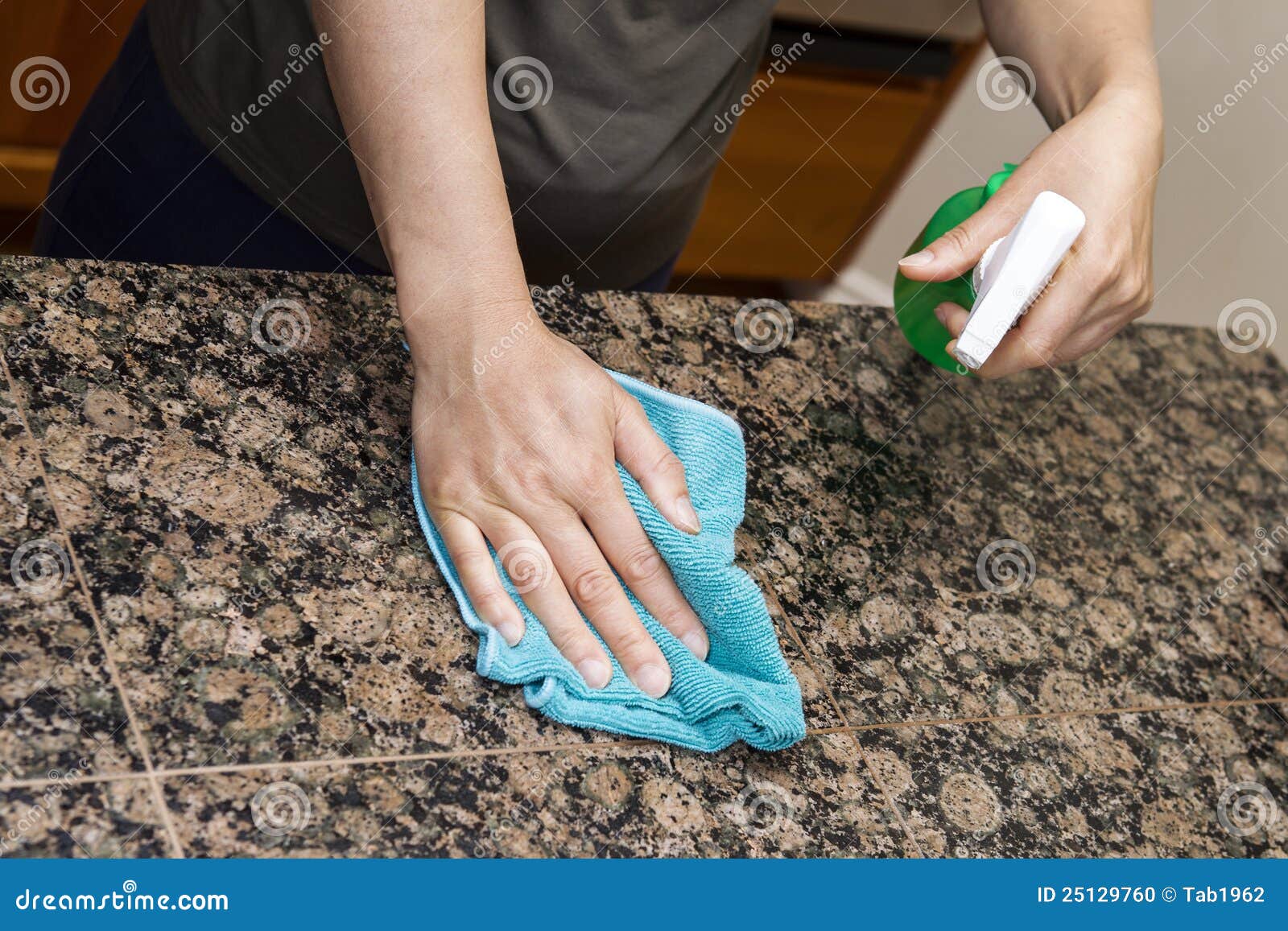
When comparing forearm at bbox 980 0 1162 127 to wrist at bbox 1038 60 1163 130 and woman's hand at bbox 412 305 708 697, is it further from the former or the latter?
woman's hand at bbox 412 305 708 697

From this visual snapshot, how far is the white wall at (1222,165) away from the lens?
1.93 metres

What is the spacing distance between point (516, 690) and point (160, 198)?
0.57 m

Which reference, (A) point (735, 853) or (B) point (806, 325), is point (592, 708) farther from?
(B) point (806, 325)

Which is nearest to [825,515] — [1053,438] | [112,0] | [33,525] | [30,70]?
[1053,438]

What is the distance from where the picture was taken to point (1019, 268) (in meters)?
0.88

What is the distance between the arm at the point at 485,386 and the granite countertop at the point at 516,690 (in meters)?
0.06

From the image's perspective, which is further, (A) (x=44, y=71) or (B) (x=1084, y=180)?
(A) (x=44, y=71)

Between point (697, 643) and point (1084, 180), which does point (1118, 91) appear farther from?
point (697, 643)

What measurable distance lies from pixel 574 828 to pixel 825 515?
0.37 metres

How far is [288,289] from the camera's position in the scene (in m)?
0.93

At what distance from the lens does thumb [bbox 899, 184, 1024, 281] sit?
0.93 metres

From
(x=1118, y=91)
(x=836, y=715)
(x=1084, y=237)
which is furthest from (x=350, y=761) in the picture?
(x=1118, y=91)

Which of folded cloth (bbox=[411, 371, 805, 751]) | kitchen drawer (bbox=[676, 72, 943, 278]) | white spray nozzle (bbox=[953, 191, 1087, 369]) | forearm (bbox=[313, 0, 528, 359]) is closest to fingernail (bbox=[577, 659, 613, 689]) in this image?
folded cloth (bbox=[411, 371, 805, 751])

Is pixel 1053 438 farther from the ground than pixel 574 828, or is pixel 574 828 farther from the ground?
pixel 1053 438
